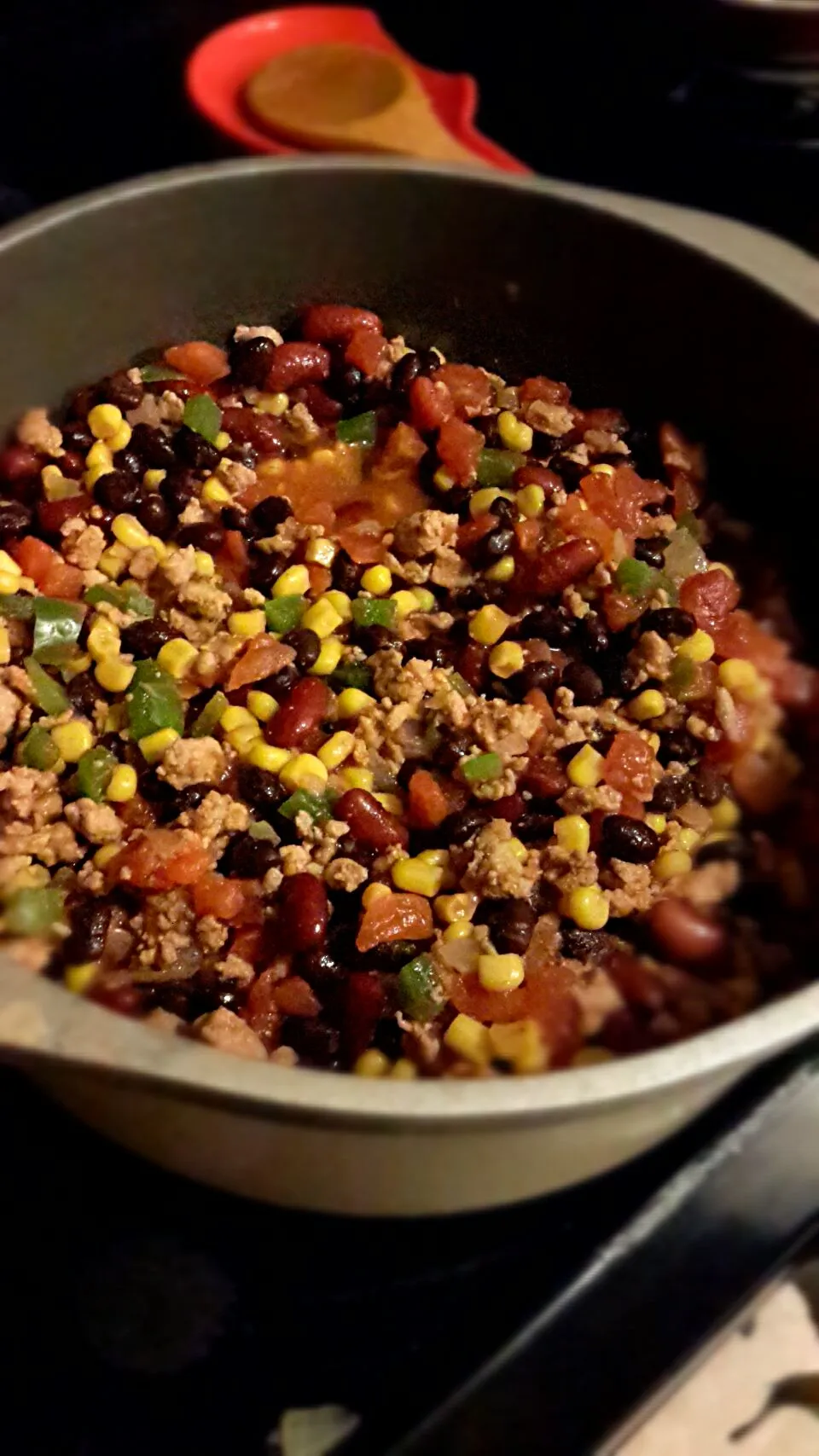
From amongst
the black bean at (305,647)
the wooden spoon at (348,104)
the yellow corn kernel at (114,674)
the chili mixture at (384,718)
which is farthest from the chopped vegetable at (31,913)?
the wooden spoon at (348,104)

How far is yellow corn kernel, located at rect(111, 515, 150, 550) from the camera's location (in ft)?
4.95

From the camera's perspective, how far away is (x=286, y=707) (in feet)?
4.51

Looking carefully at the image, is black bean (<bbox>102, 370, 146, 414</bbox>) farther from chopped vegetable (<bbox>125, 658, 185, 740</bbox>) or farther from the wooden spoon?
the wooden spoon

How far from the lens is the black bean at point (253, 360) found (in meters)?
1.60

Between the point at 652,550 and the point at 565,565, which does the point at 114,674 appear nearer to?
the point at 565,565

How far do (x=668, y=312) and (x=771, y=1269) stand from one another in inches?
43.5

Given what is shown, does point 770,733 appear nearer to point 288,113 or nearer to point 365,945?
point 365,945

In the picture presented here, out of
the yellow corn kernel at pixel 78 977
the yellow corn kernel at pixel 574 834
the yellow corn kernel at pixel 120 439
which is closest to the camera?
the yellow corn kernel at pixel 78 977

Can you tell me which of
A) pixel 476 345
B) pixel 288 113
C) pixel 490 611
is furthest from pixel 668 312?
pixel 288 113

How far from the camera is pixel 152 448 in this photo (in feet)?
5.15

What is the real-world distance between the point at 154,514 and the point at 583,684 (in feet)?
2.00

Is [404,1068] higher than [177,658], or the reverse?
[404,1068]

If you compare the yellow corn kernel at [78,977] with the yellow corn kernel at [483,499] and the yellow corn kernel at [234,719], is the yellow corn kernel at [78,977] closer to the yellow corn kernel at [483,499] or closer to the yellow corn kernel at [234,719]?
the yellow corn kernel at [234,719]

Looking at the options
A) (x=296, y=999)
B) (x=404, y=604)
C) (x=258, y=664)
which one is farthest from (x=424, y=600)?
(x=296, y=999)
